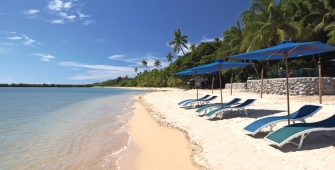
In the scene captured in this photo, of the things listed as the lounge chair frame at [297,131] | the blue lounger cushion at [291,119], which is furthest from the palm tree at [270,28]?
the lounge chair frame at [297,131]

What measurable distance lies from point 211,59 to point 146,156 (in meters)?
28.9

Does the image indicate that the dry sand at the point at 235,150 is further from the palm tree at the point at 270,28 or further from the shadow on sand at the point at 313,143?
the palm tree at the point at 270,28

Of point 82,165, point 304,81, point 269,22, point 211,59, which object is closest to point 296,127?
point 82,165

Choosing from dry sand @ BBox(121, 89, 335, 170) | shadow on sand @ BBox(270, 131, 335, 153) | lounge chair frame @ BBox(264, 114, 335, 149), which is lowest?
dry sand @ BBox(121, 89, 335, 170)

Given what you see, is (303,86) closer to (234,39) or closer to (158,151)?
(158,151)

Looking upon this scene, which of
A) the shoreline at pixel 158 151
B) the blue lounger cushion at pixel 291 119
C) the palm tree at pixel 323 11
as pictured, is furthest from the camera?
the palm tree at pixel 323 11

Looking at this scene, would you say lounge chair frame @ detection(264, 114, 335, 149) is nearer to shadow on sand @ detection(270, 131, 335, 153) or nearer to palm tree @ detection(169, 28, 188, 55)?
shadow on sand @ detection(270, 131, 335, 153)

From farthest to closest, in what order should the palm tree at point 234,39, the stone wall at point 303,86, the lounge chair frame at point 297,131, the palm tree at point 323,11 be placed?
the palm tree at point 234,39
the palm tree at point 323,11
the stone wall at point 303,86
the lounge chair frame at point 297,131

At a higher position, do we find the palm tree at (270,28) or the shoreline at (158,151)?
the palm tree at (270,28)

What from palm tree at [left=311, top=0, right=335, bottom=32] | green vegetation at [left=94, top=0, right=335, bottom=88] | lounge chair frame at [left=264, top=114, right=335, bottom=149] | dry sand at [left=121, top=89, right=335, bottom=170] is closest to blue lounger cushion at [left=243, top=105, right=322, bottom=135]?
dry sand at [left=121, top=89, right=335, bottom=170]

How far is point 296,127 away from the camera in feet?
15.1

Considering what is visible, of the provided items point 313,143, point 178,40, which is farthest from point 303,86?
point 178,40

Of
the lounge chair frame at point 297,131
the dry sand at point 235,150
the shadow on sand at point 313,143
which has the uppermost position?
the lounge chair frame at point 297,131

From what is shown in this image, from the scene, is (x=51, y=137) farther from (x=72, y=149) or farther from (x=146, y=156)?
(x=146, y=156)
